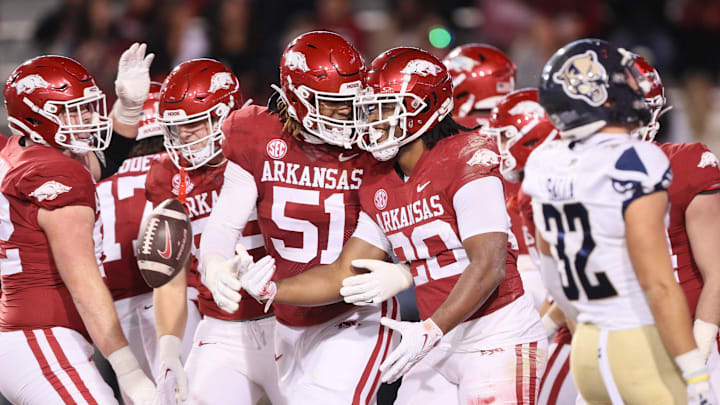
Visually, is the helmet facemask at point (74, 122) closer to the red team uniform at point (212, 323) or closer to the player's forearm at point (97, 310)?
the red team uniform at point (212, 323)

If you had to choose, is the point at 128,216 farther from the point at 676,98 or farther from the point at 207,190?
the point at 676,98

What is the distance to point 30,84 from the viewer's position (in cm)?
368

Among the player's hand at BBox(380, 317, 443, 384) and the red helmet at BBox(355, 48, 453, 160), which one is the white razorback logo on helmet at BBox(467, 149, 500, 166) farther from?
the player's hand at BBox(380, 317, 443, 384)

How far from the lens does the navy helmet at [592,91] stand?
2736 mm

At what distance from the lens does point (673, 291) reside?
101 inches

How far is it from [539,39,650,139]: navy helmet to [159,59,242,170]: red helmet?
1637 millimetres

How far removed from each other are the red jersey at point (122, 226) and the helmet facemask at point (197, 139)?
1.92 feet

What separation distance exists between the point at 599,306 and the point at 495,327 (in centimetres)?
55

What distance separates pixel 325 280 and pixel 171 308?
89 centimetres

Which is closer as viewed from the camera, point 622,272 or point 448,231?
point 622,272

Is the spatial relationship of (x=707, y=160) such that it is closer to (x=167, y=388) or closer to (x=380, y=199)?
(x=380, y=199)

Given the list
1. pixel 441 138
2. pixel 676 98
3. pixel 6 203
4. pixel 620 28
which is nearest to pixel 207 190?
pixel 6 203

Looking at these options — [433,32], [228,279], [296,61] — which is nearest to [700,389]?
[228,279]

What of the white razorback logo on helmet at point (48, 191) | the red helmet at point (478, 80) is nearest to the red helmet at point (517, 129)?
the red helmet at point (478, 80)
